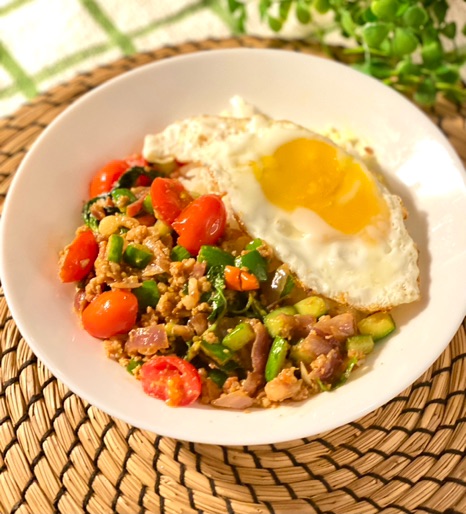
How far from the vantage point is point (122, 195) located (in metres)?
3.77

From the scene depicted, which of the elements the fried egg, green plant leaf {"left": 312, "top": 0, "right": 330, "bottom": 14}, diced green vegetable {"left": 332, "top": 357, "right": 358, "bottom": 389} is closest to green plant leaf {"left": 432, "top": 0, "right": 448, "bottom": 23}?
green plant leaf {"left": 312, "top": 0, "right": 330, "bottom": 14}

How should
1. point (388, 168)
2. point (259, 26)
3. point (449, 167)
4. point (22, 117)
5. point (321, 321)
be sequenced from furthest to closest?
point (259, 26) → point (22, 117) → point (388, 168) → point (449, 167) → point (321, 321)

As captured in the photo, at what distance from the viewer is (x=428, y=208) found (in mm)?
3803

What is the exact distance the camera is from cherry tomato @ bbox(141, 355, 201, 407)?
3.10 meters

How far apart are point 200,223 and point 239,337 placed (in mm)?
685

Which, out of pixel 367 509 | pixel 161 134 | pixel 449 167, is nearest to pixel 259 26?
pixel 161 134

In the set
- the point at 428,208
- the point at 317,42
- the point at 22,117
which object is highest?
the point at 22,117

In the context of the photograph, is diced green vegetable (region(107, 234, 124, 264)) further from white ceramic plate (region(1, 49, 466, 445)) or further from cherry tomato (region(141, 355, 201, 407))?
cherry tomato (region(141, 355, 201, 407))

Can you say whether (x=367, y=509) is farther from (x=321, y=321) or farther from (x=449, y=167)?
(x=449, y=167)

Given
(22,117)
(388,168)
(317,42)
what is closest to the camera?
(388,168)

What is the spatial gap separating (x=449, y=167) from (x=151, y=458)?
7.69 feet

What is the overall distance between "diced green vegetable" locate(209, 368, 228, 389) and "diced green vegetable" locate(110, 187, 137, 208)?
3.73 ft

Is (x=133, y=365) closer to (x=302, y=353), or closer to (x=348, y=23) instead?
(x=302, y=353)

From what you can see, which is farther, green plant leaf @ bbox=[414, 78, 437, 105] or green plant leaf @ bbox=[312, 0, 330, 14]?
green plant leaf @ bbox=[312, 0, 330, 14]
